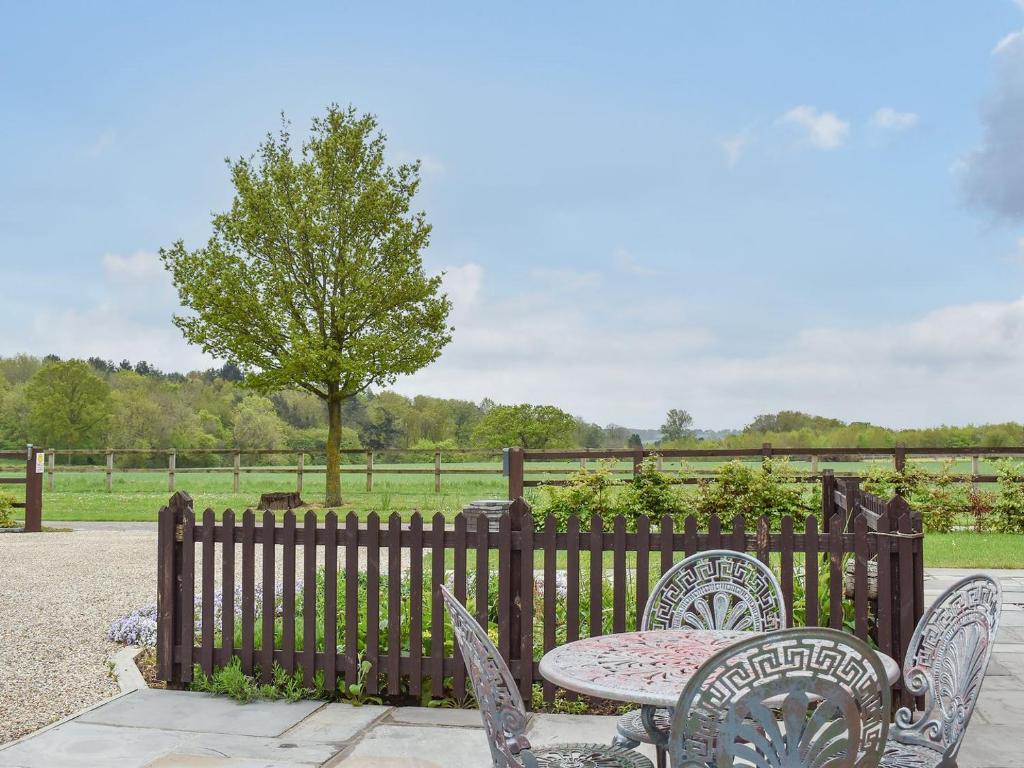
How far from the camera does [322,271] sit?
22719 mm

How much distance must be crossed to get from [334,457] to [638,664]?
20.0m

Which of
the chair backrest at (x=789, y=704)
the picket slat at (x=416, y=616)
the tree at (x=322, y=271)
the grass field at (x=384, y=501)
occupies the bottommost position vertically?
the grass field at (x=384, y=501)

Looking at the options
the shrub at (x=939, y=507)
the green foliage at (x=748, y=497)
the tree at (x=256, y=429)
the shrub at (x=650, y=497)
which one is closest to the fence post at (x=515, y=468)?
A: the shrub at (x=650, y=497)

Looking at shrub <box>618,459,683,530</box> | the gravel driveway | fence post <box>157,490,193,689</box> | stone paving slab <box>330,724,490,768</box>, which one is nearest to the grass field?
shrub <box>618,459,683,530</box>

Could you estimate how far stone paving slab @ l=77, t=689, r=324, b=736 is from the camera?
4516 millimetres

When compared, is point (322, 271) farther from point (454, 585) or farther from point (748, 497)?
point (454, 585)

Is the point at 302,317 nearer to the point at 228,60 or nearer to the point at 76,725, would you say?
the point at 228,60

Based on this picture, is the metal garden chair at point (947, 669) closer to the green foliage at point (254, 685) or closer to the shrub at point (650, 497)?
the green foliage at point (254, 685)

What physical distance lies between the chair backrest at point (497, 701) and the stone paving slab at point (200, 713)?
7.32 ft

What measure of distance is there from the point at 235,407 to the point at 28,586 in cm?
5379

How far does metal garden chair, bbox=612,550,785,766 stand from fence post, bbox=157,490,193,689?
2876 millimetres

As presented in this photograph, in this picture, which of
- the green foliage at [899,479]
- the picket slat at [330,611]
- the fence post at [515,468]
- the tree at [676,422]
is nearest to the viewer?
the picket slat at [330,611]

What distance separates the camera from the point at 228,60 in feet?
40.9

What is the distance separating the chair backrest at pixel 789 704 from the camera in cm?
206
